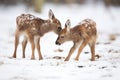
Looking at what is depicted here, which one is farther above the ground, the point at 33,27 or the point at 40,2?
the point at 40,2

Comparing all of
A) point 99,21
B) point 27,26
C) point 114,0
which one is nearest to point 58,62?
point 27,26

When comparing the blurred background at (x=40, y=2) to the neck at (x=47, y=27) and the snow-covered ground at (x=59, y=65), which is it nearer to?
the snow-covered ground at (x=59, y=65)

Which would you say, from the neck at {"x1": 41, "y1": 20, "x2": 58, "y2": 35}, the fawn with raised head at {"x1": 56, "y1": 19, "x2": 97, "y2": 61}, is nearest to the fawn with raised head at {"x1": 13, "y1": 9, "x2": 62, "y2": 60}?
the neck at {"x1": 41, "y1": 20, "x2": 58, "y2": 35}

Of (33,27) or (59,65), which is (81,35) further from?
(59,65)

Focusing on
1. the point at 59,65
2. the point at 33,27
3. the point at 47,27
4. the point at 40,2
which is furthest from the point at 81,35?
the point at 40,2

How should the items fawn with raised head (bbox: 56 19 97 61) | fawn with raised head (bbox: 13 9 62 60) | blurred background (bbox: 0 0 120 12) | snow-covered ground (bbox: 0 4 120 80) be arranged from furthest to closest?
1. blurred background (bbox: 0 0 120 12)
2. fawn with raised head (bbox: 13 9 62 60)
3. fawn with raised head (bbox: 56 19 97 61)
4. snow-covered ground (bbox: 0 4 120 80)

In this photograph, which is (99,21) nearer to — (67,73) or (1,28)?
(1,28)

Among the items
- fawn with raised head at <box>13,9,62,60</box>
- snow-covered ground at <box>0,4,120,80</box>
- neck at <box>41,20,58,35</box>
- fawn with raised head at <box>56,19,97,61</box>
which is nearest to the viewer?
snow-covered ground at <box>0,4,120,80</box>

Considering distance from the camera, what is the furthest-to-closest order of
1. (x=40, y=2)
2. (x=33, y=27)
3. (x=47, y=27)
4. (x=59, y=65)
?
(x=40, y=2) < (x=47, y=27) < (x=33, y=27) < (x=59, y=65)

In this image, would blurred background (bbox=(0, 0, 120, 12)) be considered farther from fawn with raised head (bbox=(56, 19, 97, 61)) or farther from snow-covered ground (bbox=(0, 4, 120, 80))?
fawn with raised head (bbox=(56, 19, 97, 61))

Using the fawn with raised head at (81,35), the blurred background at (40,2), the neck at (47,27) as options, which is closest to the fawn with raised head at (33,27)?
the neck at (47,27)

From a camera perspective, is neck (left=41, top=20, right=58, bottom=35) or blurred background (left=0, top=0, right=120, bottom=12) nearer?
neck (left=41, top=20, right=58, bottom=35)

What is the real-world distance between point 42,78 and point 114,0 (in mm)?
22687

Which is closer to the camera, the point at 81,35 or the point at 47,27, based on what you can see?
the point at 81,35
